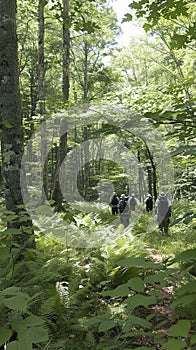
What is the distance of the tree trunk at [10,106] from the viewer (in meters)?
4.73

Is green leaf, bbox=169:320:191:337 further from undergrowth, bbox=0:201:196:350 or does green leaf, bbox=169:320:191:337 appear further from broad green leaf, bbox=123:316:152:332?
broad green leaf, bbox=123:316:152:332

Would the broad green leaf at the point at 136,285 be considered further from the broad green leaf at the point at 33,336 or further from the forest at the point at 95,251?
the broad green leaf at the point at 33,336

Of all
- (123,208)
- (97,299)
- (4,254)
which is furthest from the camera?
(123,208)

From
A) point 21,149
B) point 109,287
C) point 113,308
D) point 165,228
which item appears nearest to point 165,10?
point 21,149

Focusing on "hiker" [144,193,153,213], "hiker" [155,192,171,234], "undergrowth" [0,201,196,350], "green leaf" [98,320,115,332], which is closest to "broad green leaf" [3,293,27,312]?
"undergrowth" [0,201,196,350]

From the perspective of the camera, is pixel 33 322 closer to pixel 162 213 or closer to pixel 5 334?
pixel 5 334

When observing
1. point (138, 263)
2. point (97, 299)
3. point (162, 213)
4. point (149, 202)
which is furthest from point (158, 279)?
point (149, 202)

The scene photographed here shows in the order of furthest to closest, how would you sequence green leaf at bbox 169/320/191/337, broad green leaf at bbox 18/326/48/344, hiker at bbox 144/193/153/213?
hiker at bbox 144/193/153/213 → broad green leaf at bbox 18/326/48/344 → green leaf at bbox 169/320/191/337

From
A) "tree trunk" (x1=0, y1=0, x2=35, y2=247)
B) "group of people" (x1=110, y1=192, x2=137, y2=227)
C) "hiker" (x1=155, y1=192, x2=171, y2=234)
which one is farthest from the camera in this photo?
"group of people" (x1=110, y1=192, x2=137, y2=227)

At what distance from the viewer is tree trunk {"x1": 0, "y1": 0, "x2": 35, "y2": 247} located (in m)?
4.73

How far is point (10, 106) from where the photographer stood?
480 centimetres

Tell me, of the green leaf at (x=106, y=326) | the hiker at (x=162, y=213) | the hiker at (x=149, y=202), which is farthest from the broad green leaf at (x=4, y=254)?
the hiker at (x=149, y=202)

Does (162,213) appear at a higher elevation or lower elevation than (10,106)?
lower

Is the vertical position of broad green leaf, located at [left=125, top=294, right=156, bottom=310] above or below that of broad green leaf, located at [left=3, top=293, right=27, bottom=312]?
below
